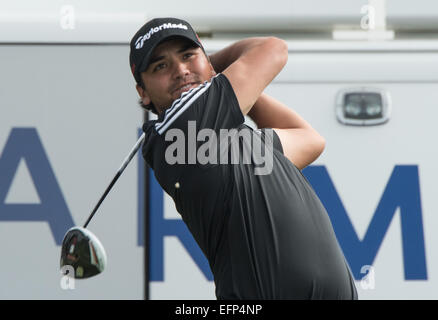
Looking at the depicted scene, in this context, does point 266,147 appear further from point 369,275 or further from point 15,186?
point 15,186

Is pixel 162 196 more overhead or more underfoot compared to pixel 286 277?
more overhead

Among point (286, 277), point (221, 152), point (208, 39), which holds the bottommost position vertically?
point (286, 277)

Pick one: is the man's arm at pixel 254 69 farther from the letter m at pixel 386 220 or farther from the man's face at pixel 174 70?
the letter m at pixel 386 220

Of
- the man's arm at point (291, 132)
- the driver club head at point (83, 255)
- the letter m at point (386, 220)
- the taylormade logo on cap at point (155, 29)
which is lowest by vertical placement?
the driver club head at point (83, 255)

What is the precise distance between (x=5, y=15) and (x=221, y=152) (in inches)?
56.9

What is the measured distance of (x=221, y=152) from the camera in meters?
2.21

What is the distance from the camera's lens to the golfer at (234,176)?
2088 millimetres

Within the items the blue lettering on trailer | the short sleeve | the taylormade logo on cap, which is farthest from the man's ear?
the blue lettering on trailer

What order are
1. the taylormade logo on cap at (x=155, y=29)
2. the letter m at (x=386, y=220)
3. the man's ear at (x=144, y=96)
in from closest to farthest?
the taylormade logo on cap at (x=155, y=29)
the man's ear at (x=144, y=96)
the letter m at (x=386, y=220)

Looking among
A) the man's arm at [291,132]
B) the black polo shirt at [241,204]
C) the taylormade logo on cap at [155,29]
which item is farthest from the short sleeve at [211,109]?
the man's arm at [291,132]

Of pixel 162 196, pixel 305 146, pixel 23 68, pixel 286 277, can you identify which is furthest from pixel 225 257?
pixel 23 68

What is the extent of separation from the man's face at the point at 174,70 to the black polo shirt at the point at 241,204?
0.36ft

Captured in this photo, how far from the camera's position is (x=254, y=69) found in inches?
89.9

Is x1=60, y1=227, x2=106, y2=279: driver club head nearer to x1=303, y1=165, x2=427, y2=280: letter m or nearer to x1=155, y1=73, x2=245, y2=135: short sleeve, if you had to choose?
x1=155, y1=73, x2=245, y2=135: short sleeve
